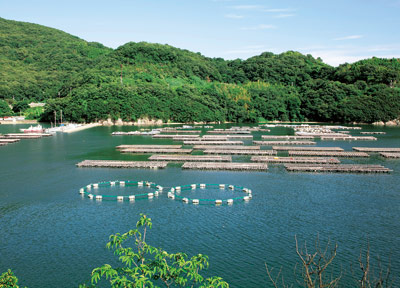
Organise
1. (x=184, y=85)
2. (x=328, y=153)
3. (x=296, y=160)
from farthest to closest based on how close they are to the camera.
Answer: (x=184, y=85), (x=328, y=153), (x=296, y=160)

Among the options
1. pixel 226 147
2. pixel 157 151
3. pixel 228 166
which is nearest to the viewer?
pixel 228 166

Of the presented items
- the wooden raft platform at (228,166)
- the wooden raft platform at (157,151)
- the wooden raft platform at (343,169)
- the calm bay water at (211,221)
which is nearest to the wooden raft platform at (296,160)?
the wooden raft platform at (343,169)

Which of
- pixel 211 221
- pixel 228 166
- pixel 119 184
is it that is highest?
pixel 228 166

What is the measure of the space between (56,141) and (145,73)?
71.8m

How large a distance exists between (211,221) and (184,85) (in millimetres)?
108488

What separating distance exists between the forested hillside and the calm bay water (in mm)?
75521

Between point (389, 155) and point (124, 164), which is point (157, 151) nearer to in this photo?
point (124, 164)

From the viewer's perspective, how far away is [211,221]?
25.5 metres

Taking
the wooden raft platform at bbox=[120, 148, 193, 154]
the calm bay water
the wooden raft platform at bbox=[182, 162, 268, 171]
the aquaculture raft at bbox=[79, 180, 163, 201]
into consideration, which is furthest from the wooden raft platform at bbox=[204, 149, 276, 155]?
the aquaculture raft at bbox=[79, 180, 163, 201]

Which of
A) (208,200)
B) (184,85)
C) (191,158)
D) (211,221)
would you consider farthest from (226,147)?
(184,85)

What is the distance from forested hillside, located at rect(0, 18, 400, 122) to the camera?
113438 mm

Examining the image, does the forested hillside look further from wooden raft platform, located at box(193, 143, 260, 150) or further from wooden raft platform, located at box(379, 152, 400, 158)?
wooden raft platform, located at box(379, 152, 400, 158)

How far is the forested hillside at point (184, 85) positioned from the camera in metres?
113

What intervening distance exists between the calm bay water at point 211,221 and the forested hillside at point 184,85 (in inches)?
2973
